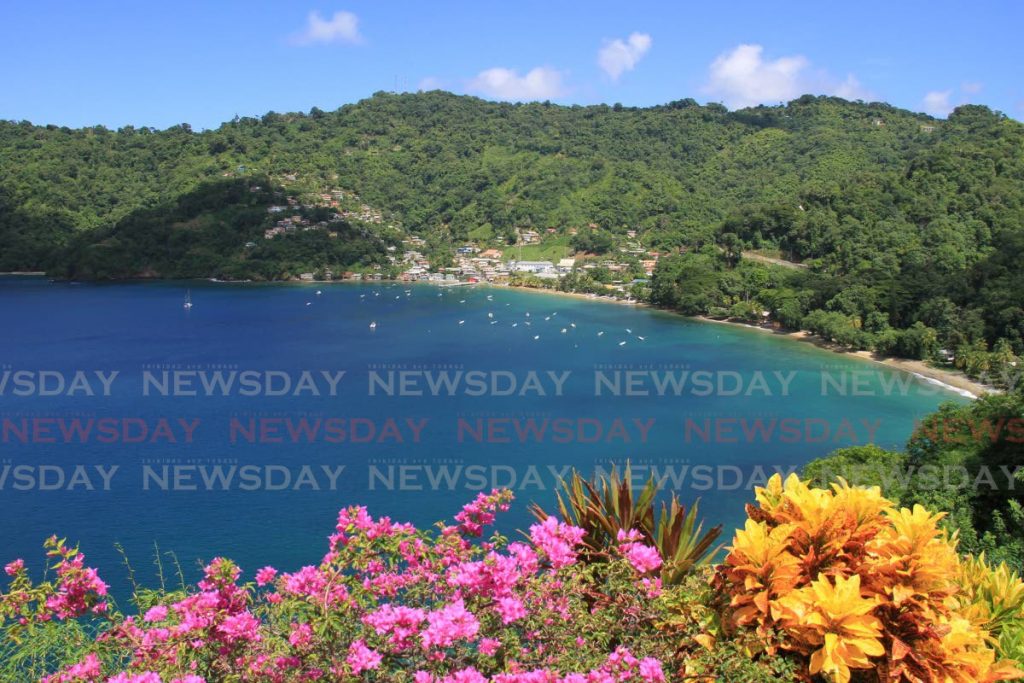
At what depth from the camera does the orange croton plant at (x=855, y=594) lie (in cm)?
220

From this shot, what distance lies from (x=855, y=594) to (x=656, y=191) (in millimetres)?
67578

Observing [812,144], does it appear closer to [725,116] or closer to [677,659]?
[725,116]

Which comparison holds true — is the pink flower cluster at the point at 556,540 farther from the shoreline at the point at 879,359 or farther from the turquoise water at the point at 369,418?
the shoreline at the point at 879,359

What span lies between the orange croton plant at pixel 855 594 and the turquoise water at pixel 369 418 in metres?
10.8

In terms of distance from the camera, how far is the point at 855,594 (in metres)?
2.21

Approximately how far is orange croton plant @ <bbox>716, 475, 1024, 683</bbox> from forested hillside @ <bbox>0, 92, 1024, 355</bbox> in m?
28.6

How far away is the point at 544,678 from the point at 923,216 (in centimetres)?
4503

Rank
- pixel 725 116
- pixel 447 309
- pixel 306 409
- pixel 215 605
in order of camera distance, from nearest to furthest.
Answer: pixel 215 605
pixel 306 409
pixel 447 309
pixel 725 116

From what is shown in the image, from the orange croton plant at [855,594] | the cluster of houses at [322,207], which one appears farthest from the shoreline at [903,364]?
the cluster of houses at [322,207]

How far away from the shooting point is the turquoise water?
14.4 metres

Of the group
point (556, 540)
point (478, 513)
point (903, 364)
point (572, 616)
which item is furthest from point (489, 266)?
point (572, 616)

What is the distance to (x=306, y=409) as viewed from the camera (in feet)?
72.8

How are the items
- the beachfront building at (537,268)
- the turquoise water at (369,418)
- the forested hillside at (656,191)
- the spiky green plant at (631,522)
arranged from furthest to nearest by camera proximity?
the beachfront building at (537,268) → the forested hillside at (656,191) → the turquoise water at (369,418) → the spiky green plant at (631,522)

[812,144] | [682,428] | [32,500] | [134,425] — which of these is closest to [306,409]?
[134,425]
